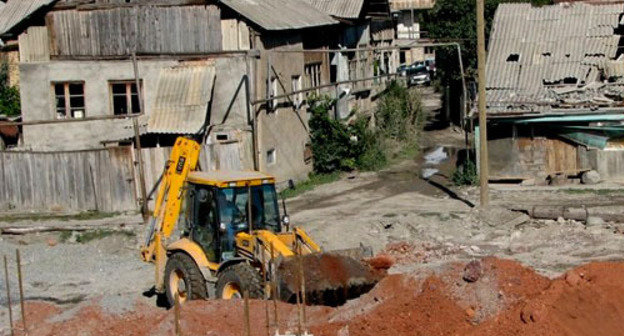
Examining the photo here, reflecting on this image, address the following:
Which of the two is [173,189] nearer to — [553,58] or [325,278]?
[325,278]

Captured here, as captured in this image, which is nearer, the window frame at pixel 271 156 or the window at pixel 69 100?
the window at pixel 69 100

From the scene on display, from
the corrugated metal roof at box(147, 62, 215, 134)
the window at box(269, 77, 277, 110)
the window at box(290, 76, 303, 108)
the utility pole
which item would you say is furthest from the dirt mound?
the window at box(290, 76, 303, 108)

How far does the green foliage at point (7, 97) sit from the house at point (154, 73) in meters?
8.57

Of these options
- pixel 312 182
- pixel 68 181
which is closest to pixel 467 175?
pixel 312 182

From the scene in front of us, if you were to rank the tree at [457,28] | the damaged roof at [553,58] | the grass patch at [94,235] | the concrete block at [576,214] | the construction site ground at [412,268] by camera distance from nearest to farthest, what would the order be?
1. the construction site ground at [412,268]
2. the concrete block at [576,214]
3. the grass patch at [94,235]
4. the damaged roof at [553,58]
5. the tree at [457,28]

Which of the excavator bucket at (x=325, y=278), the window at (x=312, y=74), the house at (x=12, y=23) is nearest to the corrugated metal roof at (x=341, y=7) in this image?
the window at (x=312, y=74)

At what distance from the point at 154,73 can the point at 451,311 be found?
1615 cm

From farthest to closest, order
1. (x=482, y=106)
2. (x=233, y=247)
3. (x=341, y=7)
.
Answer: (x=341, y=7)
(x=482, y=106)
(x=233, y=247)

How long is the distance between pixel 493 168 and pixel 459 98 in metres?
12.9

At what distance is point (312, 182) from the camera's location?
3067 centimetres

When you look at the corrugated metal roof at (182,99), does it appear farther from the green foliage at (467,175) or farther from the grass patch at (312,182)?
the green foliage at (467,175)

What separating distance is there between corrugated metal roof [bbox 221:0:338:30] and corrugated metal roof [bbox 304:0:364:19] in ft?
4.73

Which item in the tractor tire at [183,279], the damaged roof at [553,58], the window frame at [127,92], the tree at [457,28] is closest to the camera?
the tractor tire at [183,279]

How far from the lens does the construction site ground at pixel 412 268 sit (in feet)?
44.6
